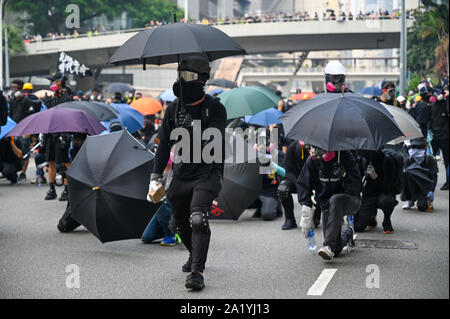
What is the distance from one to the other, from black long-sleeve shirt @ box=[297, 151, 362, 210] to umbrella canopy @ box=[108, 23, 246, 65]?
60.0 inches

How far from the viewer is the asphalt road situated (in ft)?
21.4

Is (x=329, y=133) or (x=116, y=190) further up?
(x=329, y=133)


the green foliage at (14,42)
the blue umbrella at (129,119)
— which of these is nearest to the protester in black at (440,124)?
the blue umbrella at (129,119)

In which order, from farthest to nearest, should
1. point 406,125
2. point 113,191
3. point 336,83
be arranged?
point 406,125 < point 336,83 < point 113,191

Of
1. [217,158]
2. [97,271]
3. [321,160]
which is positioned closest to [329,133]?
[321,160]

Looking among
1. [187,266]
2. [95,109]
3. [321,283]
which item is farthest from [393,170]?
[95,109]

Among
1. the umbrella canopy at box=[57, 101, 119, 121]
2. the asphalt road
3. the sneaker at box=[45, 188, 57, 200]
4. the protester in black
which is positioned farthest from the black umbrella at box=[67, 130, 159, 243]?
the protester in black

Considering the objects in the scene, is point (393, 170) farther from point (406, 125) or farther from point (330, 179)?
point (330, 179)

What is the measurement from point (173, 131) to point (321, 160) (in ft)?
5.69

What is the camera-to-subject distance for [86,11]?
66312mm

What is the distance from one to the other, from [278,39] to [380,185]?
50.3 metres

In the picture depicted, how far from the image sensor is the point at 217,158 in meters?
6.74
